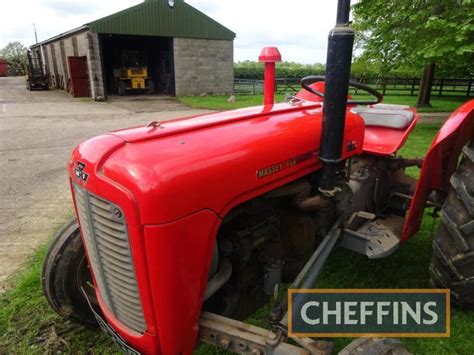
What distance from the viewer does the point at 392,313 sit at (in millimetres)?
2445

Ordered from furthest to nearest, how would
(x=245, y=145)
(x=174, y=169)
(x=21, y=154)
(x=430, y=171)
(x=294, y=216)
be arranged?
1. (x=21, y=154)
2. (x=430, y=171)
3. (x=294, y=216)
4. (x=245, y=145)
5. (x=174, y=169)

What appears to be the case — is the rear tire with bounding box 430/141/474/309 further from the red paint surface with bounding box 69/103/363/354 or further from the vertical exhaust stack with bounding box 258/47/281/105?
the vertical exhaust stack with bounding box 258/47/281/105

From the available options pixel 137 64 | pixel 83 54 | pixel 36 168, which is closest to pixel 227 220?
pixel 36 168

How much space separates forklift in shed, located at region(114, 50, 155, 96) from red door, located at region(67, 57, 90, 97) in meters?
2.16

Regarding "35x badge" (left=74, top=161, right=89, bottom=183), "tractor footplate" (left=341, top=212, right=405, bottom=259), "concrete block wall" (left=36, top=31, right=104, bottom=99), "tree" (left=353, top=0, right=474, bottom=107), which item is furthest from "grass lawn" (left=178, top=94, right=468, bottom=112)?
"35x badge" (left=74, top=161, right=89, bottom=183)

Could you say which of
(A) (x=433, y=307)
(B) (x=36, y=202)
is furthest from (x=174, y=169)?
(B) (x=36, y=202)

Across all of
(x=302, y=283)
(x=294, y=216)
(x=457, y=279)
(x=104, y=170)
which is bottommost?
(x=457, y=279)

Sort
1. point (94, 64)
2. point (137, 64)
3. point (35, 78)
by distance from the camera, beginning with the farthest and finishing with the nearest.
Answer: point (35, 78), point (137, 64), point (94, 64)

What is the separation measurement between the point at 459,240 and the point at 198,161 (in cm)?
152

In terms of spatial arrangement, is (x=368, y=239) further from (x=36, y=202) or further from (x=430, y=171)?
(x=36, y=202)

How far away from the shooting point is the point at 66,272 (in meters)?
2.10

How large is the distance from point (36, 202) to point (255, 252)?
3406mm

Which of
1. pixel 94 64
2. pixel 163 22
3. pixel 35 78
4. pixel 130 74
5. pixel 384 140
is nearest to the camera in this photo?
pixel 384 140

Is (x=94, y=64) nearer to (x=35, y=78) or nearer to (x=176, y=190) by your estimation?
(x=35, y=78)
